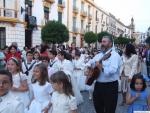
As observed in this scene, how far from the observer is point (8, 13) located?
3005 cm

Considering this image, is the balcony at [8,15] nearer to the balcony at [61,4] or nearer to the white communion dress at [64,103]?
the balcony at [61,4]

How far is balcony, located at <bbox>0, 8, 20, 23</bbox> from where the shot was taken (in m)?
29.2

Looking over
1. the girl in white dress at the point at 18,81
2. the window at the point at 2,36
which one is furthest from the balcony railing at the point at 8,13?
the girl in white dress at the point at 18,81

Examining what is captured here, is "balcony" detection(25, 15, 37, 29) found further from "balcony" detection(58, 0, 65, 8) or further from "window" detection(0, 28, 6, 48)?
"balcony" detection(58, 0, 65, 8)

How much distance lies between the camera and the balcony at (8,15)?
2919 cm

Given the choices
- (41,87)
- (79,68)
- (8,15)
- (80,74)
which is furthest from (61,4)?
(41,87)

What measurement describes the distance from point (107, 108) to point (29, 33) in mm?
28813

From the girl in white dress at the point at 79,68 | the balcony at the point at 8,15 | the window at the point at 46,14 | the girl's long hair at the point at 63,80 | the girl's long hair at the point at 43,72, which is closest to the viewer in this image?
the girl's long hair at the point at 63,80

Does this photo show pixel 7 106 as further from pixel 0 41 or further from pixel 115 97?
pixel 0 41

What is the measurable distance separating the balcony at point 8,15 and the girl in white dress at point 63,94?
951 inches

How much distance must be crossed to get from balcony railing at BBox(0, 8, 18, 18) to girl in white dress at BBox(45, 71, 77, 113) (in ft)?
80.8

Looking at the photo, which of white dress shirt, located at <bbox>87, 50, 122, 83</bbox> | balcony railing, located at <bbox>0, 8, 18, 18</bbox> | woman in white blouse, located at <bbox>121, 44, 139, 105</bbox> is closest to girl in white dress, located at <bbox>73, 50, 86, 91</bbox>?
woman in white blouse, located at <bbox>121, 44, 139, 105</bbox>

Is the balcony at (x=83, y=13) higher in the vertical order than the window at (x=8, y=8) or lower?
higher

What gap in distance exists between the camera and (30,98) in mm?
6840
